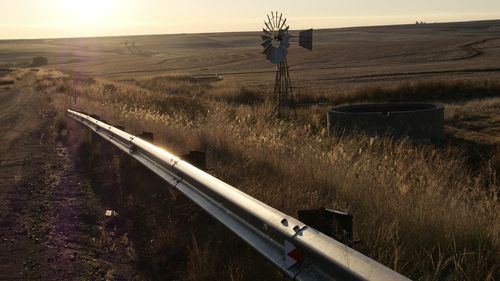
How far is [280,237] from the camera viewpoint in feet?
10.9

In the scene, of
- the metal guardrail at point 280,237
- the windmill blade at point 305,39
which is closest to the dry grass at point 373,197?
the metal guardrail at point 280,237

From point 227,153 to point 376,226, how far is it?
401cm

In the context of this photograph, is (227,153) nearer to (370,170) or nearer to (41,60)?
(370,170)

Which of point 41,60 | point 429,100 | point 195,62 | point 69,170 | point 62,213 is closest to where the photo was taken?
point 62,213

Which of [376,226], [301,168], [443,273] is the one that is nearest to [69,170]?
[301,168]

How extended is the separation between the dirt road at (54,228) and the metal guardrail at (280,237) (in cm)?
82

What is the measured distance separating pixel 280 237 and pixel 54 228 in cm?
308

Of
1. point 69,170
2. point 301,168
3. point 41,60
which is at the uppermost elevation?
point 301,168

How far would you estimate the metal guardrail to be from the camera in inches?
106

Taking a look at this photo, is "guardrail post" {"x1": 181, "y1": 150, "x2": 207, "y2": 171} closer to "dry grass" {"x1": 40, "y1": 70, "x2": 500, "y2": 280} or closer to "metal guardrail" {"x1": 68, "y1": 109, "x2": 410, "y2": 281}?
"dry grass" {"x1": 40, "y1": 70, "x2": 500, "y2": 280}

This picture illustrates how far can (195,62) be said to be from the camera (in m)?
99.0

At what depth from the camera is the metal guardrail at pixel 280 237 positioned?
2.69 meters

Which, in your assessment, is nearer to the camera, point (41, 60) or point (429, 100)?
point (429, 100)

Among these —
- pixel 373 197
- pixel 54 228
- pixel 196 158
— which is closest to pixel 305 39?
pixel 196 158
